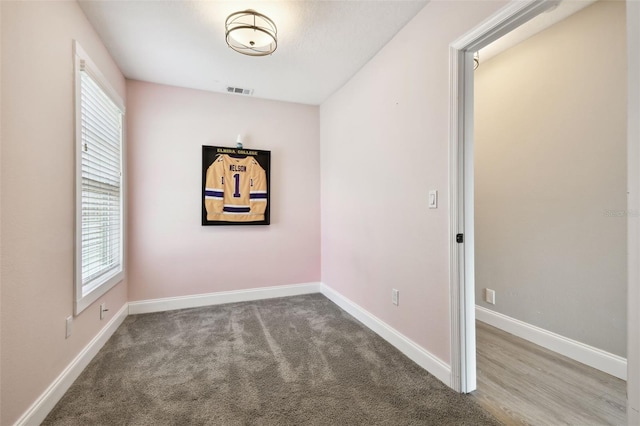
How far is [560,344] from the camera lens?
222 cm

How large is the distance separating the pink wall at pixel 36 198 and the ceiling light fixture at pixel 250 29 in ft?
3.37

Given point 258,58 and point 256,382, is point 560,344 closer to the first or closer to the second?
point 256,382

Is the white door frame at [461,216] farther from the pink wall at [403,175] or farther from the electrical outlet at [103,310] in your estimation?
the electrical outlet at [103,310]

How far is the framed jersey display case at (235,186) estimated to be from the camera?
3381mm

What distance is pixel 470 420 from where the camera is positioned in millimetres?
1519

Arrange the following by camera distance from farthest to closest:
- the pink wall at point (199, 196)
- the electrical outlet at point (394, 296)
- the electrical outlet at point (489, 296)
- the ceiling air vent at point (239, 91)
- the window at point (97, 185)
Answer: the ceiling air vent at point (239, 91), the pink wall at point (199, 196), the electrical outlet at point (489, 296), the electrical outlet at point (394, 296), the window at point (97, 185)

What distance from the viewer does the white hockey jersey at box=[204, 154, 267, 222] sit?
3.39 metres

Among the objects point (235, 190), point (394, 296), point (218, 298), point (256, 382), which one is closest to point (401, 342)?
point (394, 296)

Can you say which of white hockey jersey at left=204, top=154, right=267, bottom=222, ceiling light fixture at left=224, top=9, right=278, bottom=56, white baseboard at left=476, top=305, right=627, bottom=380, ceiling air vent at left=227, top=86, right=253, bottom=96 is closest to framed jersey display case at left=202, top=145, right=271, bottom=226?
white hockey jersey at left=204, top=154, right=267, bottom=222

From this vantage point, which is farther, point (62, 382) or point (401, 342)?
point (401, 342)

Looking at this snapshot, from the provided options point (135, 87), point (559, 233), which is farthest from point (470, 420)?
point (135, 87)

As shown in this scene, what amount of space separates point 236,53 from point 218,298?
2677 millimetres

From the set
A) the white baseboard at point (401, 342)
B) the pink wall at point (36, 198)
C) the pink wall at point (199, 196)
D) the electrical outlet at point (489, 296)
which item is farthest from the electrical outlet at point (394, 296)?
the pink wall at point (36, 198)

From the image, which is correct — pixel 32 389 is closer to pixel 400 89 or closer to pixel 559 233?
pixel 400 89
